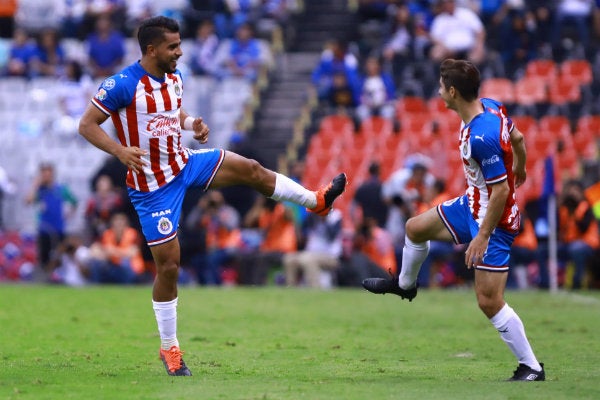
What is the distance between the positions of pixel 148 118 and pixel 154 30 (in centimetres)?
69

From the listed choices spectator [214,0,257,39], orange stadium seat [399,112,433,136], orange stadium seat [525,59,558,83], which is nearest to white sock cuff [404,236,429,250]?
orange stadium seat [399,112,433,136]

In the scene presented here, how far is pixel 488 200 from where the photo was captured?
31.1ft

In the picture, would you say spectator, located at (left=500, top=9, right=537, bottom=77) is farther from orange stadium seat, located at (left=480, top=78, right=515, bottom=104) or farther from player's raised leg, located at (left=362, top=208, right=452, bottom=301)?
player's raised leg, located at (left=362, top=208, right=452, bottom=301)

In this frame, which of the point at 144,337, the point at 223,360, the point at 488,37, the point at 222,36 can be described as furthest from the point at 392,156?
the point at 223,360

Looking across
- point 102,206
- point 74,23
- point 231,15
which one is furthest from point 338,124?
point 74,23

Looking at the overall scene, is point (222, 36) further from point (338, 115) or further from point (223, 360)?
point (223, 360)

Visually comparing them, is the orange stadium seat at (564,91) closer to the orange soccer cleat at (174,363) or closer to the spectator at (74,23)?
the spectator at (74,23)

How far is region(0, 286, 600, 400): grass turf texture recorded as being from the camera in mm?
8969

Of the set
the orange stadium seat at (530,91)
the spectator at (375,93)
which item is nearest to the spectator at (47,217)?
the spectator at (375,93)

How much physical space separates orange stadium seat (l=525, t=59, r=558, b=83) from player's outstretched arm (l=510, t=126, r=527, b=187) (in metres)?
16.0

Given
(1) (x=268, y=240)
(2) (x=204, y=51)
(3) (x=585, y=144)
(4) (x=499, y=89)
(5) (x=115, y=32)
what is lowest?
(1) (x=268, y=240)

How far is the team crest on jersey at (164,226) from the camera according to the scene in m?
9.80

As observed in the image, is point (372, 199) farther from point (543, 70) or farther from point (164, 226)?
point (164, 226)

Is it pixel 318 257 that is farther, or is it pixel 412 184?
pixel 412 184
